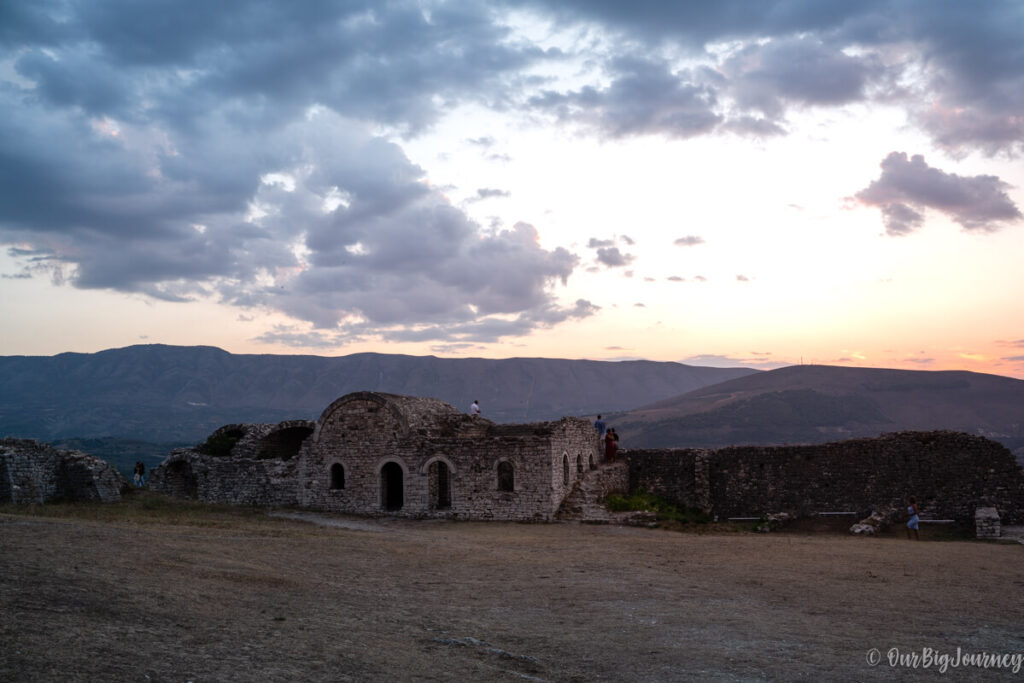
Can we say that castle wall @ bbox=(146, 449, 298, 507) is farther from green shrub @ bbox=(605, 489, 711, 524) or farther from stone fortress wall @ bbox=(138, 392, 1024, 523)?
green shrub @ bbox=(605, 489, 711, 524)

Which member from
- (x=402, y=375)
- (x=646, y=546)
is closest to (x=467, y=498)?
(x=646, y=546)

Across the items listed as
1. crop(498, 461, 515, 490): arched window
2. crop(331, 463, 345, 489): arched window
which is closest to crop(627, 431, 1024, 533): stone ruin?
crop(498, 461, 515, 490): arched window

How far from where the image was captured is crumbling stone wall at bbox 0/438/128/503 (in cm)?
2233

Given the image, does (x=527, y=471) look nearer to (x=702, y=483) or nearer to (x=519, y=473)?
(x=519, y=473)

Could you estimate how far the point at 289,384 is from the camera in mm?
185000

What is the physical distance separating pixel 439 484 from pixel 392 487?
1.92 meters

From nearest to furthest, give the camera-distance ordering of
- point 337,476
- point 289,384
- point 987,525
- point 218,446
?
point 987,525 < point 337,476 < point 218,446 < point 289,384

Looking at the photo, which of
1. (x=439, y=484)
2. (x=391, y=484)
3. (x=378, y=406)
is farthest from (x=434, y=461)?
(x=391, y=484)

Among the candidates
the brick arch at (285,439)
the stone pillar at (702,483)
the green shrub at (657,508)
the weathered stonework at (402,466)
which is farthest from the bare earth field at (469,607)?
the brick arch at (285,439)

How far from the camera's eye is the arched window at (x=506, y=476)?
80.7ft

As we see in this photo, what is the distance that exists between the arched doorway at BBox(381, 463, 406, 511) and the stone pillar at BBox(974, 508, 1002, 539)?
1711 centimetres

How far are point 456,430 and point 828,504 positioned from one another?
12.7 m

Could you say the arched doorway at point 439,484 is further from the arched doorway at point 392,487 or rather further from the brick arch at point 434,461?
the arched doorway at point 392,487

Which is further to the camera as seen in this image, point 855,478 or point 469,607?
point 855,478
